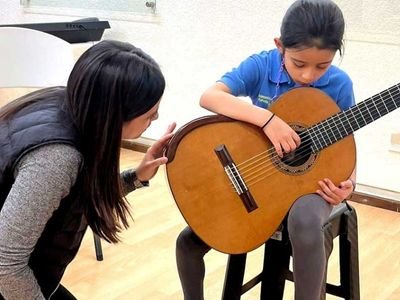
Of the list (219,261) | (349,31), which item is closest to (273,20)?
(349,31)

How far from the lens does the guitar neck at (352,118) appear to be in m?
1.38

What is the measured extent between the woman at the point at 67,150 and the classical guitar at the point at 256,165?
28 cm

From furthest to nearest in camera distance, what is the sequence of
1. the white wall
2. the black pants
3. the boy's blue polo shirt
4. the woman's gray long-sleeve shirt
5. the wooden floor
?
1. the white wall
2. the wooden floor
3. the boy's blue polo shirt
4. the black pants
5. the woman's gray long-sleeve shirt

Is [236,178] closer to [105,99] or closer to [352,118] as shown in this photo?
[352,118]

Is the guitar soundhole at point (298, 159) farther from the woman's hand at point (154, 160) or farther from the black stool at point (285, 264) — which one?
the woman's hand at point (154, 160)

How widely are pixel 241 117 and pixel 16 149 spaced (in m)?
0.57

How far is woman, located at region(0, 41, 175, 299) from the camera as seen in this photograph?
3.21 ft

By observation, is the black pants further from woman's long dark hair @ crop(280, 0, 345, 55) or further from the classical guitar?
woman's long dark hair @ crop(280, 0, 345, 55)

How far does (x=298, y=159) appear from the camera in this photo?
1.40 m

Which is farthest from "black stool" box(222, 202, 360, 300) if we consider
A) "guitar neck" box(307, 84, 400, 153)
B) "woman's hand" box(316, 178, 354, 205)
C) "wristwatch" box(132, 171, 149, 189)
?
"wristwatch" box(132, 171, 149, 189)

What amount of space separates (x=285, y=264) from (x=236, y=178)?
1.01ft

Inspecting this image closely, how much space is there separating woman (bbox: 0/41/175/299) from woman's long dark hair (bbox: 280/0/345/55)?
43cm

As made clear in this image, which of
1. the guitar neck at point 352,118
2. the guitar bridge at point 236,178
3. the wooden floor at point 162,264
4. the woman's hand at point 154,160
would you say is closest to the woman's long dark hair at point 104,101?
the woman's hand at point 154,160

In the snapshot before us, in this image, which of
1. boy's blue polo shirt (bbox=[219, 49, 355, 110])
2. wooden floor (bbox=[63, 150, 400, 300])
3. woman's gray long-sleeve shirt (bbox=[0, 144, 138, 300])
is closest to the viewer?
woman's gray long-sleeve shirt (bbox=[0, 144, 138, 300])
